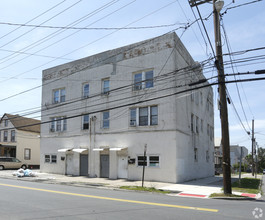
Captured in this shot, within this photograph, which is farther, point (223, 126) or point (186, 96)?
point (186, 96)

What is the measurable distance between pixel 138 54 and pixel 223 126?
11.0 m

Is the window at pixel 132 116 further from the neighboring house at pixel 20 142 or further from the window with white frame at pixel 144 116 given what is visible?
the neighboring house at pixel 20 142

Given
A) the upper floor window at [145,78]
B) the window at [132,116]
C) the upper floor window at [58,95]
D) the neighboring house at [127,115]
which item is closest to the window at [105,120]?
the neighboring house at [127,115]

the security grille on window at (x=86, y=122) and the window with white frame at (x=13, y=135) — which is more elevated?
the security grille on window at (x=86, y=122)

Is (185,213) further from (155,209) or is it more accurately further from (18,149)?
(18,149)

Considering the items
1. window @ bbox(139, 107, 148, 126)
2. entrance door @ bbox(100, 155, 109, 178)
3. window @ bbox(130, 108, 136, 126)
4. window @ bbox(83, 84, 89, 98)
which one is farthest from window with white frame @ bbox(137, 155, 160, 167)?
window @ bbox(83, 84, 89, 98)

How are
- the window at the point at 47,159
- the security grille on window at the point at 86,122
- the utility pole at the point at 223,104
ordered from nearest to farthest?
1. the utility pole at the point at 223,104
2. the security grille on window at the point at 86,122
3. the window at the point at 47,159

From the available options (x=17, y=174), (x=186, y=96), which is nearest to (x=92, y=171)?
(x=17, y=174)

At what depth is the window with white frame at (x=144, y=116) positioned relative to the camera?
854 inches

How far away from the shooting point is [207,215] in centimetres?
845

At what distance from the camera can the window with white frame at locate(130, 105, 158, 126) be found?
21.7 meters

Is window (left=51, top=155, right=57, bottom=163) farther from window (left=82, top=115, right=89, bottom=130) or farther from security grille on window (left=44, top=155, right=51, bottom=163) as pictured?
window (left=82, top=115, right=89, bottom=130)

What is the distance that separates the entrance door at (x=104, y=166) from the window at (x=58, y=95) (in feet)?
25.6

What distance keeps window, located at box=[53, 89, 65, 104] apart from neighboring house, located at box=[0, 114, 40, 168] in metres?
14.5
